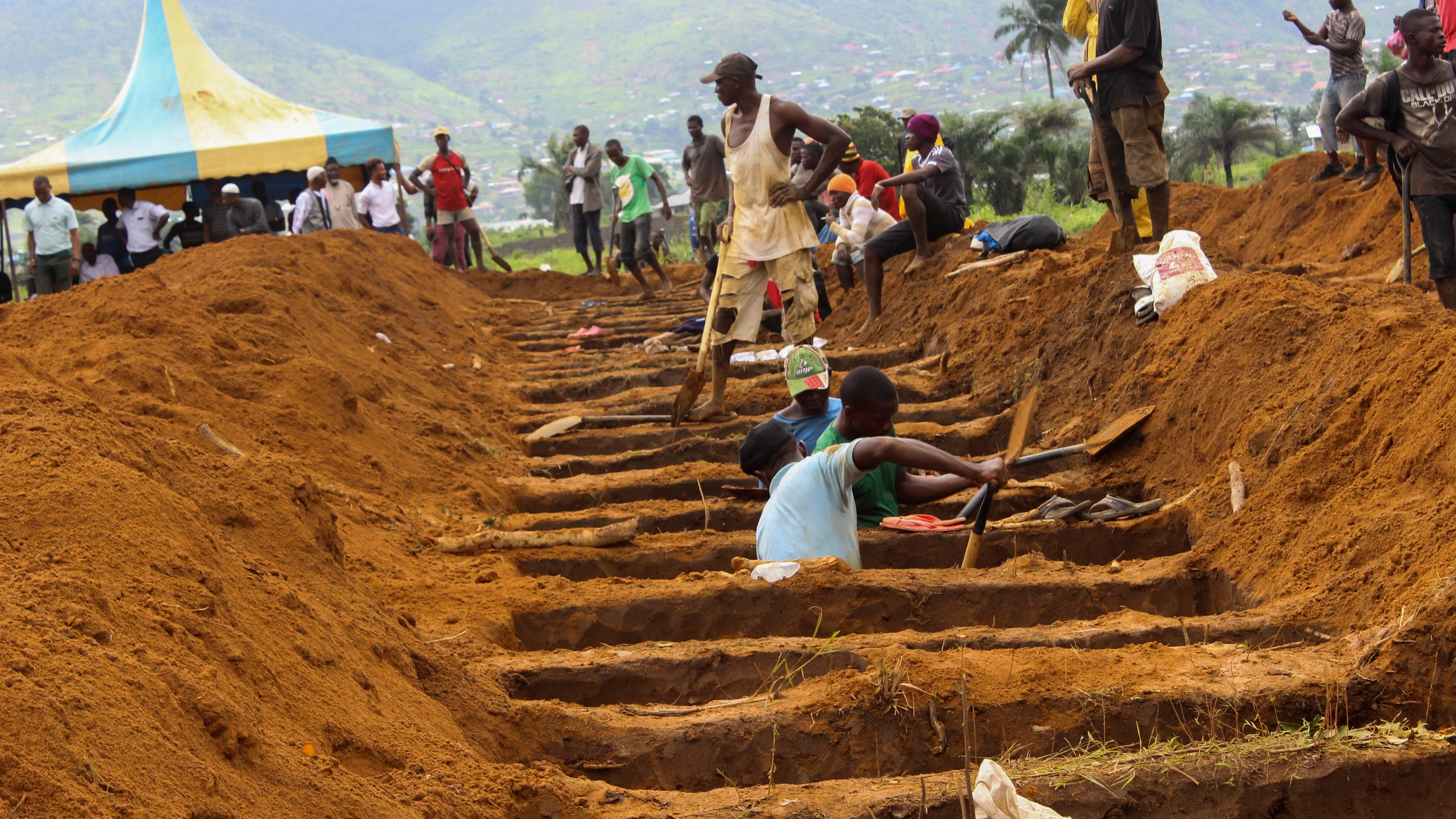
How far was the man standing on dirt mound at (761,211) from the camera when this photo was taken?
22.4ft

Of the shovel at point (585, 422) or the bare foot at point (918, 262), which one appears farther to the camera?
the bare foot at point (918, 262)

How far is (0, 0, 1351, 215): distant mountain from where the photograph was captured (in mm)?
125312

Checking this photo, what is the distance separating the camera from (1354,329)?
4.80 m

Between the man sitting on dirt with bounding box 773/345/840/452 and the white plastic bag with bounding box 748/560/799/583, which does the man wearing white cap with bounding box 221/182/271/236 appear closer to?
the man sitting on dirt with bounding box 773/345/840/452

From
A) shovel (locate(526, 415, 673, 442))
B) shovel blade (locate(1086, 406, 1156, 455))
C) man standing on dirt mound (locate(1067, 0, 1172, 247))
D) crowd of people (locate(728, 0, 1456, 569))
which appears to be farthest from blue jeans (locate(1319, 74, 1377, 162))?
shovel (locate(526, 415, 673, 442))

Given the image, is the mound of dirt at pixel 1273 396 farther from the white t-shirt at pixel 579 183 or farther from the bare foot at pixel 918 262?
the white t-shirt at pixel 579 183

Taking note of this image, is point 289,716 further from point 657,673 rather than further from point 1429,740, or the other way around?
point 1429,740

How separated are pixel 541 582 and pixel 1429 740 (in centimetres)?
297

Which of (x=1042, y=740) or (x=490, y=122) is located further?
(x=490, y=122)

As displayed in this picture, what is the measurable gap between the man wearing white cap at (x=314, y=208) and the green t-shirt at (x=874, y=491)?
36.5ft

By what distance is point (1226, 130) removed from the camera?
31.7 metres

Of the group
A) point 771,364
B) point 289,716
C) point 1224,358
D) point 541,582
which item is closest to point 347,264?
point 771,364

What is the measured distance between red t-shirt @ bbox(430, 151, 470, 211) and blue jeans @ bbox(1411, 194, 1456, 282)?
11.2 m

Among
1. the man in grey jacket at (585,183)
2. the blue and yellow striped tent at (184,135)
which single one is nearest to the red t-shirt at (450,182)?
the man in grey jacket at (585,183)
